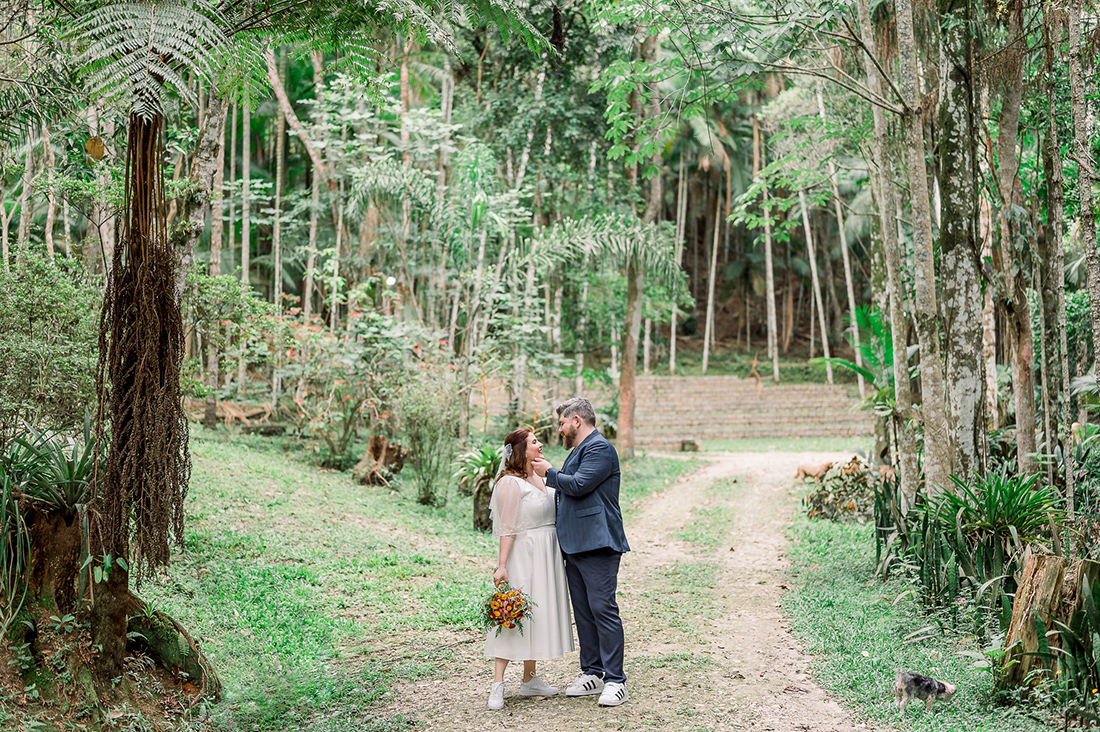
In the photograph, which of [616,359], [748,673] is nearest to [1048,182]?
[748,673]

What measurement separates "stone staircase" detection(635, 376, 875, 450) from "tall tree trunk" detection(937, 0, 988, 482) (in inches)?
617

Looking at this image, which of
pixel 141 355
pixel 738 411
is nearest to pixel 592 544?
pixel 141 355

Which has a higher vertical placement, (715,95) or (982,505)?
(715,95)

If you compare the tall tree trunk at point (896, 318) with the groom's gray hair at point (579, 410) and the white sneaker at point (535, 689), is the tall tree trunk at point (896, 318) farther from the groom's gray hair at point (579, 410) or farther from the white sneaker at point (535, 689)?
the white sneaker at point (535, 689)

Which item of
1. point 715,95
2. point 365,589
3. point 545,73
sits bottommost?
point 365,589

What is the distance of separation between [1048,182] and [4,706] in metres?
7.39

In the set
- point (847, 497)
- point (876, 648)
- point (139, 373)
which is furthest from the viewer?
point (847, 497)

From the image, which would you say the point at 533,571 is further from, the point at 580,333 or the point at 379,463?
the point at 580,333

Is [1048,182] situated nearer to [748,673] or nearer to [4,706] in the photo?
[748,673]

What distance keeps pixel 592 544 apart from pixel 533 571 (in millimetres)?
355

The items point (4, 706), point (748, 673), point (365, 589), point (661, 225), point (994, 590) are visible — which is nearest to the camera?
point (4, 706)

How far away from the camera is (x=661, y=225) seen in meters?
16.0

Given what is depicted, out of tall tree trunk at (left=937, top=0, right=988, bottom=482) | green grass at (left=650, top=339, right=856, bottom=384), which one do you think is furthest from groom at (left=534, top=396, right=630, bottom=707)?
green grass at (left=650, top=339, right=856, bottom=384)

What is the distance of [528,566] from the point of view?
421 cm
